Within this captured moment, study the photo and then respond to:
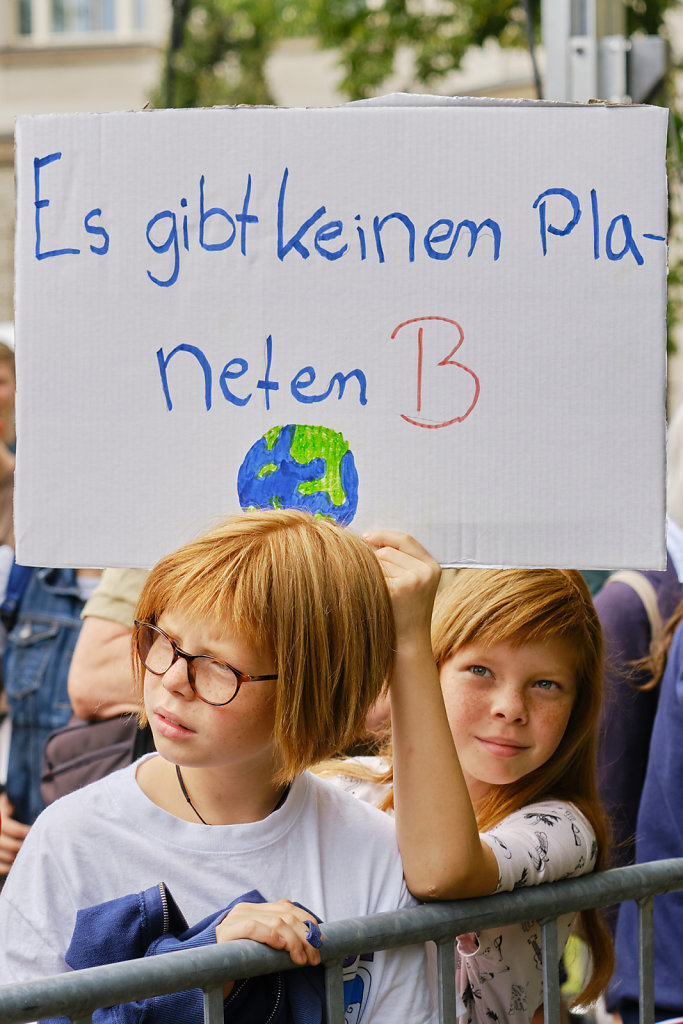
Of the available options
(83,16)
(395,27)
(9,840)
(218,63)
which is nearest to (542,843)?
(9,840)

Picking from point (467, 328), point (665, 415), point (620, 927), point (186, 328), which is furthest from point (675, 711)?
point (186, 328)

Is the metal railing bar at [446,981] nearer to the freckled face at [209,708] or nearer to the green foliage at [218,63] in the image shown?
the freckled face at [209,708]

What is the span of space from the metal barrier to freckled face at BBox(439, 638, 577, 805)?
182 mm

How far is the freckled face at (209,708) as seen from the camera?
1374mm

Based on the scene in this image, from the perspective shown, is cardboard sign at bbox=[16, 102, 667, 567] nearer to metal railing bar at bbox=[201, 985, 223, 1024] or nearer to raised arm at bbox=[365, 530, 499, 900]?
raised arm at bbox=[365, 530, 499, 900]

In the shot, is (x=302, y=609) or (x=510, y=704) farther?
(x=510, y=704)

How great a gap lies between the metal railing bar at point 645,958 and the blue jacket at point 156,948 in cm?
53

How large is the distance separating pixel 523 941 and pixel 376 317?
886mm

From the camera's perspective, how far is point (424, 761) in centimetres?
142

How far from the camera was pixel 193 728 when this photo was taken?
138 cm

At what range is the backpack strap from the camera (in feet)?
7.74

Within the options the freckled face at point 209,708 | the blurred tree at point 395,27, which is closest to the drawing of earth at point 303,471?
the freckled face at point 209,708

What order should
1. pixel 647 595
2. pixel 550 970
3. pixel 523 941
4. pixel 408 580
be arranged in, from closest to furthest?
pixel 408 580 < pixel 550 970 < pixel 523 941 < pixel 647 595

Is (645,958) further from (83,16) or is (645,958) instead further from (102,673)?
(83,16)
